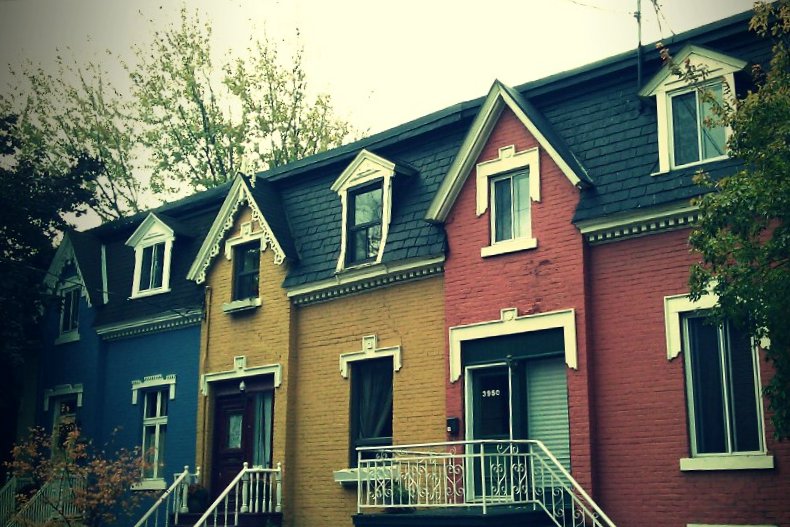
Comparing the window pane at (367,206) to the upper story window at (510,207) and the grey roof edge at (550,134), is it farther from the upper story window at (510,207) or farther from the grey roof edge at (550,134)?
the grey roof edge at (550,134)

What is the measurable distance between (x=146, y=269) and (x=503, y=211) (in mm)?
11131

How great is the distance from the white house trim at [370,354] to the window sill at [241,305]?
268 cm

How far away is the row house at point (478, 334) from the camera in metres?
13.9

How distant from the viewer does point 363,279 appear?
719 inches

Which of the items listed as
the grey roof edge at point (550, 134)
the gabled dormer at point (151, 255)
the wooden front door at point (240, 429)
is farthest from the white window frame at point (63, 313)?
the grey roof edge at point (550, 134)

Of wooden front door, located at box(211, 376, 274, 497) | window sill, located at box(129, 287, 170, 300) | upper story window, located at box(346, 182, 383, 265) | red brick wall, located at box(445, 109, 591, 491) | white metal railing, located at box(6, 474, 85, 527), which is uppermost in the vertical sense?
upper story window, located at box(346, 182, 383, 265)

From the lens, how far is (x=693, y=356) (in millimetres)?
13938

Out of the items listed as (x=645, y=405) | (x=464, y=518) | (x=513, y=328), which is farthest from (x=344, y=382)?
(x=645, y=405)

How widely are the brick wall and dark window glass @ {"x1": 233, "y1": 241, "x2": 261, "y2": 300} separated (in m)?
1.67

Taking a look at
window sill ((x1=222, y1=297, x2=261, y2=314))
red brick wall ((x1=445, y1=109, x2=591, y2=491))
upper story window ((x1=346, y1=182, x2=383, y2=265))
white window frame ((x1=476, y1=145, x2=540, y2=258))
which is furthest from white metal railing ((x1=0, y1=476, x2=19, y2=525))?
white window frame ((x1=476, y1=145, x2=540, y2=258))

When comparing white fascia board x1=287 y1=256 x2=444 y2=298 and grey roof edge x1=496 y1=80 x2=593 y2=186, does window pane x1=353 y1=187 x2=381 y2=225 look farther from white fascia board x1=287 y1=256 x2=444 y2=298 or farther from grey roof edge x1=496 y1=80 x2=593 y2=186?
grey roof edge x1=496 y1=80 x2=593 y2=186

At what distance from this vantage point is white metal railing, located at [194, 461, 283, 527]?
17.9 metres

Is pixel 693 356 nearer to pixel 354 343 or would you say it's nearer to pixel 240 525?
pixel 354 343

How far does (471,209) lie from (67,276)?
13878 mm
